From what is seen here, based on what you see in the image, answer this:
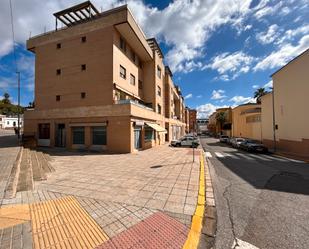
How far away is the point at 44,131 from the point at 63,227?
19.3 m

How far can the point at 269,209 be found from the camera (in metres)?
4.69

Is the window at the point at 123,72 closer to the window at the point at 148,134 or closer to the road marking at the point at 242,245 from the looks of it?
the window at the point at 148,134

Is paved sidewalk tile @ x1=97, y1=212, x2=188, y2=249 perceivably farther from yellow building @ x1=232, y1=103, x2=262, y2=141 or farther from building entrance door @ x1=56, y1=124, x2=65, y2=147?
yellow building @ x1=232, y1=103, x2=262, y2=141

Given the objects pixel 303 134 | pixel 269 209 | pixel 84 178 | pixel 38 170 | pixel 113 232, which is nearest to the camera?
pixel 113 232

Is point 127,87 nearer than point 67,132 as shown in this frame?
No

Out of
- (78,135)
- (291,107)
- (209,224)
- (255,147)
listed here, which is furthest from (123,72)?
(291,107)

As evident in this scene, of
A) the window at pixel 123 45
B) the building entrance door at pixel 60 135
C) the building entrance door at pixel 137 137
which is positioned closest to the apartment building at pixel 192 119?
the window at pixel 123 45

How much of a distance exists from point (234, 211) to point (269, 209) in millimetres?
1023

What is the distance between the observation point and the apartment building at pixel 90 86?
53.6 feet

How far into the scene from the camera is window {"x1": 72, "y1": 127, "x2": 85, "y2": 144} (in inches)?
681

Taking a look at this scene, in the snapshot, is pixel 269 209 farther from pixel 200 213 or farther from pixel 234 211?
pixel 200 213

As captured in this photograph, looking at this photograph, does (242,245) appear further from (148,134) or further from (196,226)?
(148,134)

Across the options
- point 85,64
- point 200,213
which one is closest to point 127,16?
point 85,64

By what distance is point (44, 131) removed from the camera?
1962 centimetres
